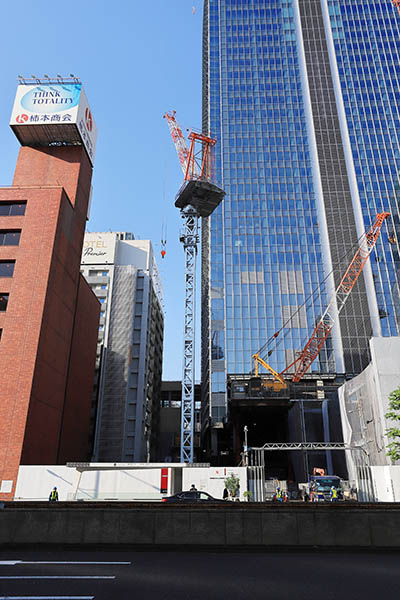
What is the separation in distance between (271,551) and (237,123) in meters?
114

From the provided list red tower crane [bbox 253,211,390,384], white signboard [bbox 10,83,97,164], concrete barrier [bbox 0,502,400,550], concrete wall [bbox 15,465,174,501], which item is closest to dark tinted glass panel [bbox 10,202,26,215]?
white signboard [bbox 10,83,97,164]

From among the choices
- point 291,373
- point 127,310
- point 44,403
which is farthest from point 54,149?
point 291,373

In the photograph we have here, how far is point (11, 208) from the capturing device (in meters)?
45.3

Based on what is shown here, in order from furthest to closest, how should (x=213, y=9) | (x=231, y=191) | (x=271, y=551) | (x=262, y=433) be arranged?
1. (x=213, y=9)
2. (x=231, y=191)
3. (x=262, y=433)
4. (x=271, y=551)

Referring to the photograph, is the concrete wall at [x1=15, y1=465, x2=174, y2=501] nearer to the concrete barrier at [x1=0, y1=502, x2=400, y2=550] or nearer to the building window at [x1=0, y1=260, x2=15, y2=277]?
the building window at [x1=0, y1=260, x2=15, y2=277]

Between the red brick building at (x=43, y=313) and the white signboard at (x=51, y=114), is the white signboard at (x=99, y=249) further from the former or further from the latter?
the white signboard at (x=51, y=114)

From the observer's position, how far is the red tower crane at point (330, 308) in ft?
289


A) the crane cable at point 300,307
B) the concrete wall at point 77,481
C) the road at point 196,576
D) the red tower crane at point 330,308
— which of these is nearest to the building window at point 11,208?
the concrete wall at point 77,481

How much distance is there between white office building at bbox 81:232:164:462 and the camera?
81062 millimetres

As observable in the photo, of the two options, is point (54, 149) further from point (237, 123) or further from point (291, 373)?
point (237, 123)

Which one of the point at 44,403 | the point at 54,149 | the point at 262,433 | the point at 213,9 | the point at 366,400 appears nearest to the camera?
the point at 44,403

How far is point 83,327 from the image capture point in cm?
5750

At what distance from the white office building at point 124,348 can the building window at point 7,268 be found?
44773 mm

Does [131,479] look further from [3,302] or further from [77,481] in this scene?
[3,302]
